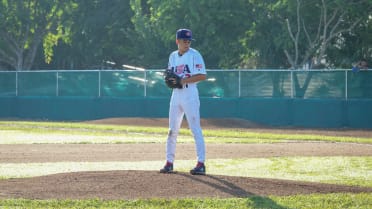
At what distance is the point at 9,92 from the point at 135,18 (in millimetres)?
11111

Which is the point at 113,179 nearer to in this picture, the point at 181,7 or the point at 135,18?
the point at 181,7

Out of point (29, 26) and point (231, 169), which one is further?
point (29, 26)

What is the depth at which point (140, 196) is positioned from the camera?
10312 mm

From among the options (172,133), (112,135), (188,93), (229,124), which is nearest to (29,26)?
(229,124)

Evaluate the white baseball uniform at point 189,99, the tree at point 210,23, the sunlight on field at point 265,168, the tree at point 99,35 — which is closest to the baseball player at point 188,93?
the white baseball uniform at point 189,99

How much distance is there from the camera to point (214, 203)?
32.4ft

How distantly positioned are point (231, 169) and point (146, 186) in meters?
3.41

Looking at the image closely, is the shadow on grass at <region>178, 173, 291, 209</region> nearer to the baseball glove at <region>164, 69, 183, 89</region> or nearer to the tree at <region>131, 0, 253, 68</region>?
the baseball glove at <region>164, 69, 183, 89</region>

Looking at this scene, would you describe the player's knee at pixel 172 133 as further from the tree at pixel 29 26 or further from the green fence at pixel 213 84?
the tree at pixel 29 26

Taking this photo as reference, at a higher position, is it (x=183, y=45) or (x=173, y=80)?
(x=183, y=45)

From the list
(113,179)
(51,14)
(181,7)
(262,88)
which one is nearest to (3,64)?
(51,14)

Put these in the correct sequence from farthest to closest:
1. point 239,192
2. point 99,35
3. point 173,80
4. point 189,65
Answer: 1. point 99,35
2. point 189,65
3. point 173,80
4. point 239,192

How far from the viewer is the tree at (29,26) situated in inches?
1884

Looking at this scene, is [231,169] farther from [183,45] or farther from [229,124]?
[229,124]
